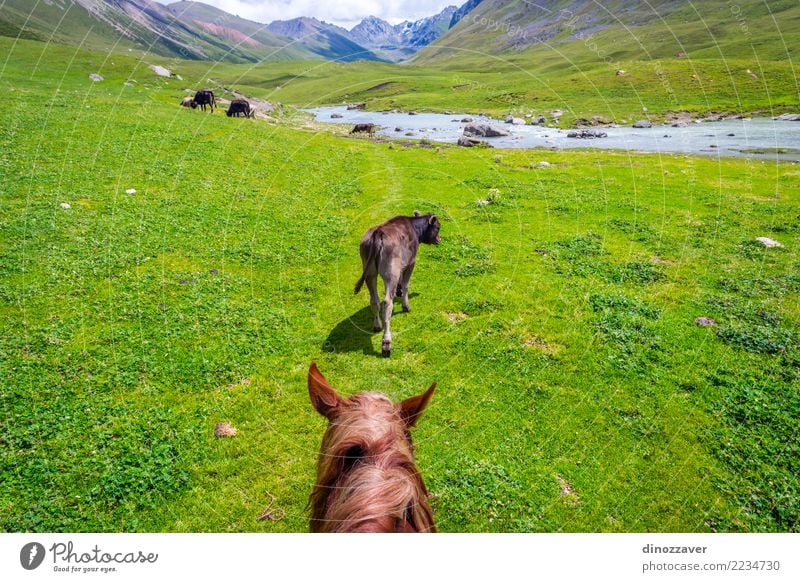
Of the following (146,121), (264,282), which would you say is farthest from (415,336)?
(146,121)

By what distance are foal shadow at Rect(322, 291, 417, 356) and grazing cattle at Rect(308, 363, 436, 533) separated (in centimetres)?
785

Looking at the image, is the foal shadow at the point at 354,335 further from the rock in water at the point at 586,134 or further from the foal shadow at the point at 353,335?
the rock in water at the point at 586,134

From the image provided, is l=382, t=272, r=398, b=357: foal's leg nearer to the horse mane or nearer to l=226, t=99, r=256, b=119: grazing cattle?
the horse mane

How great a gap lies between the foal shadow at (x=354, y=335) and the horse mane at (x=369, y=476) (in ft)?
26.1

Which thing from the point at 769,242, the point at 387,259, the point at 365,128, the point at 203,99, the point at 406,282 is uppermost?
the point at 203,99

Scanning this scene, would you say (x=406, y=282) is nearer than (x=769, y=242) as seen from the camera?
Yes

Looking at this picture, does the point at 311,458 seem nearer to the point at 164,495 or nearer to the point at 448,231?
the point at 164,495

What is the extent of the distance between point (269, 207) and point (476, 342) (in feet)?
52.7

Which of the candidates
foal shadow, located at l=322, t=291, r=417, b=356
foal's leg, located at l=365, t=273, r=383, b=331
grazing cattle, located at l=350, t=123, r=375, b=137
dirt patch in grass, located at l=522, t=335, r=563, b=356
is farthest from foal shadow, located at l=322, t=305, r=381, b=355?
grazing cattle, located at l=350, t=123, r=375, b=137

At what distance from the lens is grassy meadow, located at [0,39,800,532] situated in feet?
25.5

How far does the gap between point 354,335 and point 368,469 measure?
31.3 feet

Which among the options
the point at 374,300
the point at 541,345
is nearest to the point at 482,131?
the point at 541,345

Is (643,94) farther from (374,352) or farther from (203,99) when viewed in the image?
(374,352)

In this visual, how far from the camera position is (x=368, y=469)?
3.84 m
